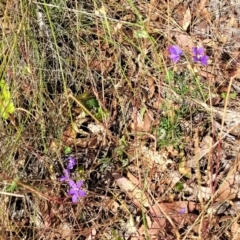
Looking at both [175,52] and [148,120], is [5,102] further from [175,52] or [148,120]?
[175,52]

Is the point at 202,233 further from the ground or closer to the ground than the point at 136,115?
closer to the ground

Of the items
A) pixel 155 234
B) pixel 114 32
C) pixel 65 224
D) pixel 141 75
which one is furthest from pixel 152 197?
pixel 114 32

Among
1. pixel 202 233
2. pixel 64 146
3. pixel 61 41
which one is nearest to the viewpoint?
pixel 202 233

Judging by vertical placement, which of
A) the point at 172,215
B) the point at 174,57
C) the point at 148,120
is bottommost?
the point at 172,215

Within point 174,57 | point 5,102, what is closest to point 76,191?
point 5,102

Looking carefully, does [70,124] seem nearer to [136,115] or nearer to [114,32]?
[136,115]

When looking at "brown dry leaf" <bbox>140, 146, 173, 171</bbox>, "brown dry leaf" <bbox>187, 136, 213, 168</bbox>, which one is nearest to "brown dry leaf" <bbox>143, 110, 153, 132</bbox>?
"brown dry leaf" <bbox>140, 146, 173, 171</bbox>

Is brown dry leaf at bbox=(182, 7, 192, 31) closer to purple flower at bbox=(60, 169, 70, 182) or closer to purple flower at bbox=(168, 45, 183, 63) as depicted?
purple flower at bbox=(168, 45, 183, 63)
